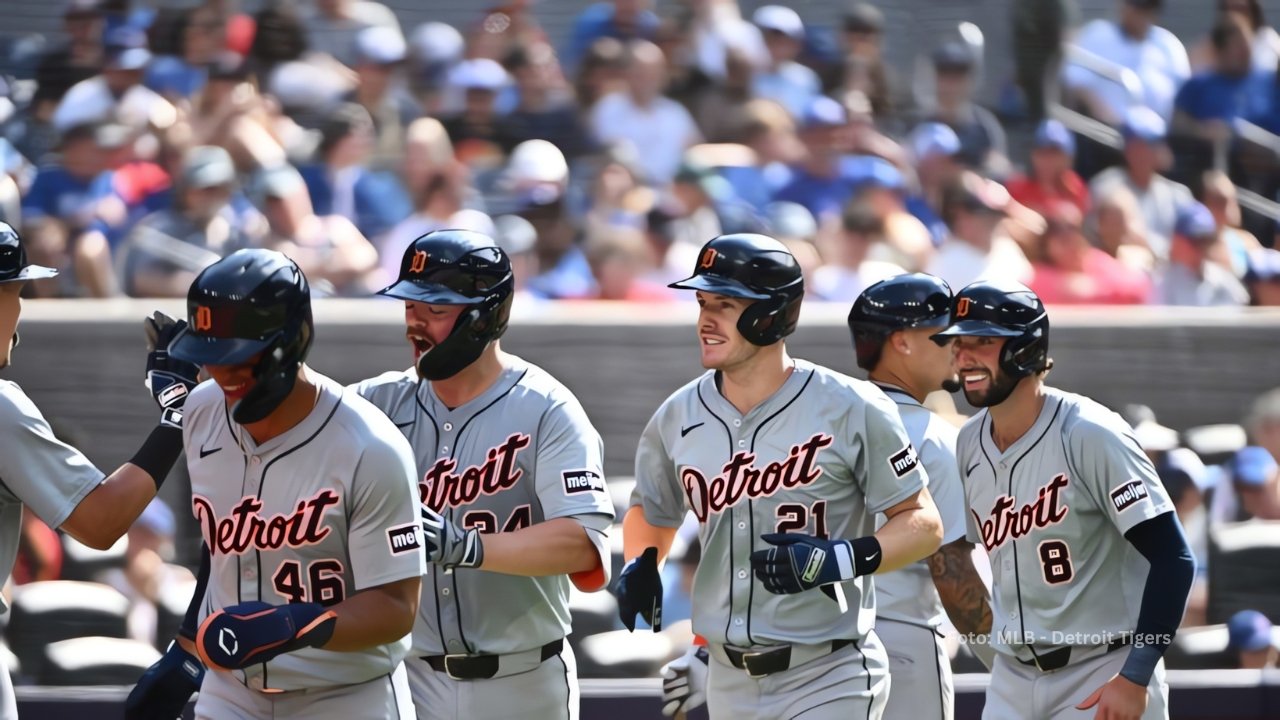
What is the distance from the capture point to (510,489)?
Answer: 4156mm

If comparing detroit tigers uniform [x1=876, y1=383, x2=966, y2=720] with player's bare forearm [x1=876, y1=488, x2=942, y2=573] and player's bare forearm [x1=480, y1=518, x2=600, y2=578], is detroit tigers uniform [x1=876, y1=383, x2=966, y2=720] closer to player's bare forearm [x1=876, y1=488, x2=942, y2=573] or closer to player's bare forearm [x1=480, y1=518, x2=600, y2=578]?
player's bare forearm [x1=876, y1=488, x2=942, y2=573]

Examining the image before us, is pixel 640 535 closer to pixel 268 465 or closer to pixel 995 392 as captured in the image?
pixel 995 392

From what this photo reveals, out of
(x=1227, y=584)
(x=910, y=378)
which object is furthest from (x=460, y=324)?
(x=1227, y=584)

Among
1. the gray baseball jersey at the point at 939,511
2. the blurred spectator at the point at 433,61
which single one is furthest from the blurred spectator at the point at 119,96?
the gray baseball jersey at the point at 939,511

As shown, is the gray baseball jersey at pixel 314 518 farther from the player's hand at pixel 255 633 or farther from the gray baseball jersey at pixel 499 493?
the gray baseball jersey at pixel 499 493

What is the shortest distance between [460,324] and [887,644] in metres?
1.64

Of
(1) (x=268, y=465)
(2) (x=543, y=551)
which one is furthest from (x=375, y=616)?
(2) (x=543, y=551)

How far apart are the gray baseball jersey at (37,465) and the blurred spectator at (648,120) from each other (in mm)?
4249

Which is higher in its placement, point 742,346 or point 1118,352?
point 742,346

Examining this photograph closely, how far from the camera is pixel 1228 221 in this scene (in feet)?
26.7

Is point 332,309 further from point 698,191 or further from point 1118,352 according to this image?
point 1118,352

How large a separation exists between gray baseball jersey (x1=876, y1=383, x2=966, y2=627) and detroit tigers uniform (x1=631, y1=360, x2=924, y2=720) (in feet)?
1.75

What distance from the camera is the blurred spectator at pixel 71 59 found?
25.4ft

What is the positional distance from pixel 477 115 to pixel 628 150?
72cm
